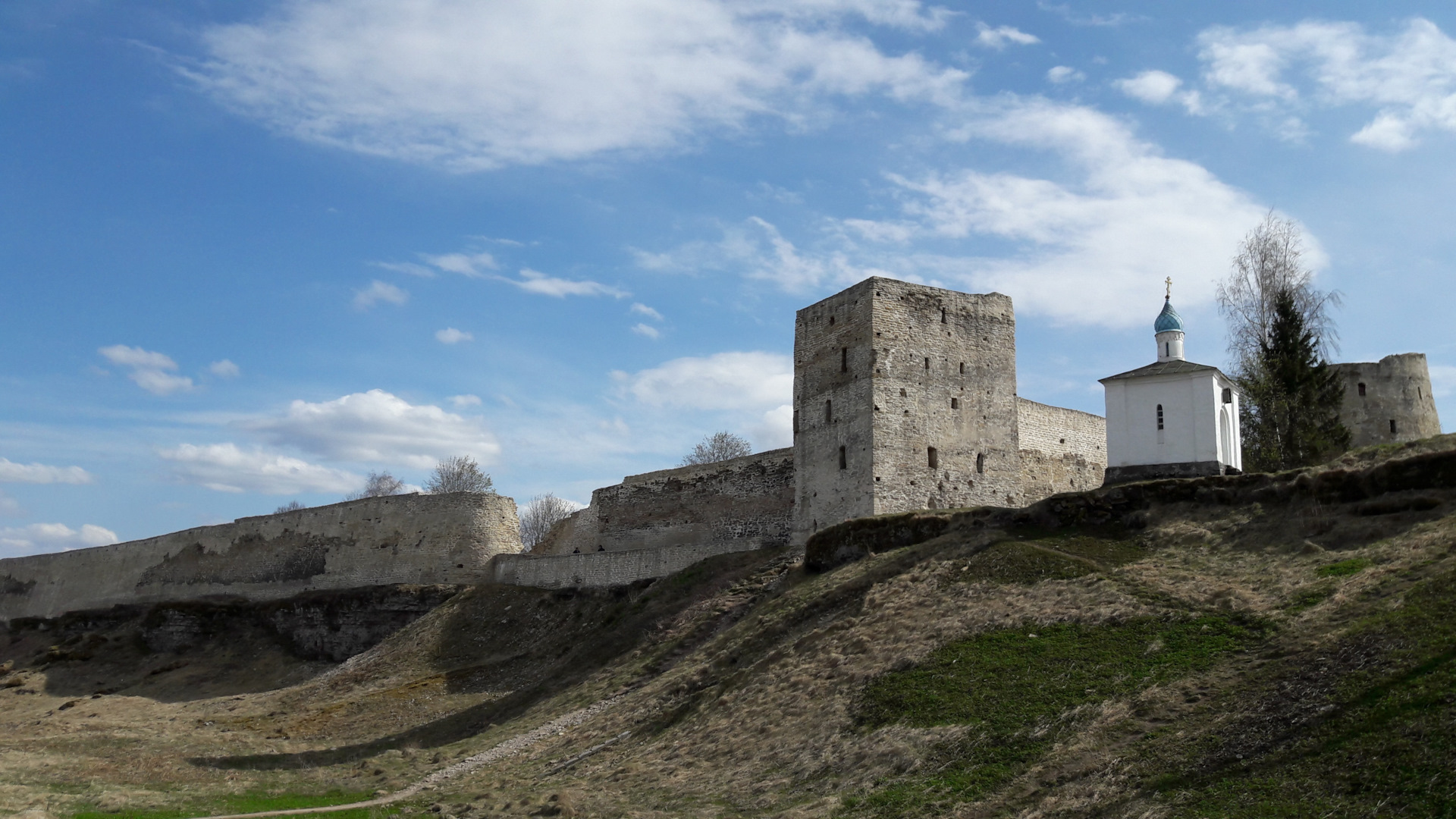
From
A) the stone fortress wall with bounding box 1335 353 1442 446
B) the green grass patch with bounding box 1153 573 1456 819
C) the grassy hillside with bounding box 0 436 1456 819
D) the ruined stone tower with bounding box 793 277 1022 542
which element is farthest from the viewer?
the stone fortress wall with bounding box 1335 353 1442 446

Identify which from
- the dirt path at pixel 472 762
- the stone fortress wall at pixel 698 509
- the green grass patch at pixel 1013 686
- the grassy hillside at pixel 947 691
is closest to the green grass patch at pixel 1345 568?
the grassy hillside at pixel 947 691

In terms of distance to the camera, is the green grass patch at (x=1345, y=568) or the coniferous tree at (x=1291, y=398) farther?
the coniferous tree at (x=1291, y=398)

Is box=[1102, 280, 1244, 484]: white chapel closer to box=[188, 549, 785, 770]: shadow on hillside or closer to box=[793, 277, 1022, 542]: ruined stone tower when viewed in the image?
box=[793, 277, 1022, 542]: ruined stone tower

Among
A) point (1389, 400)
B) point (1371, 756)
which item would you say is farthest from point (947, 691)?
point (1389, 400)

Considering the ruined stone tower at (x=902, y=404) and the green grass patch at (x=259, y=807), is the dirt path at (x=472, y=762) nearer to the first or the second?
the green grass patch at (x=259, y=807)

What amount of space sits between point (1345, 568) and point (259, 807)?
1740 centimetres

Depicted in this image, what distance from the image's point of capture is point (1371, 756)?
10.9m

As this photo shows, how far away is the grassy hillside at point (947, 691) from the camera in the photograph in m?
12.2

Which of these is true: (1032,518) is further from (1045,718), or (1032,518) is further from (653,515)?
(653,515)

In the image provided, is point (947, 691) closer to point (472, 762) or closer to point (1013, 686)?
point (1013, 686)

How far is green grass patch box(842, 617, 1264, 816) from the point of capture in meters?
13.7

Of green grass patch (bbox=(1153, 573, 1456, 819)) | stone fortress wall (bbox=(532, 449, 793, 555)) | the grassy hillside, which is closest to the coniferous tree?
the grassy hillside

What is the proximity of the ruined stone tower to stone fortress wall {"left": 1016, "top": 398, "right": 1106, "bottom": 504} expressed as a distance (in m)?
1.97

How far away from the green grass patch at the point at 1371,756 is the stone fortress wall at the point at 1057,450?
18576mm
